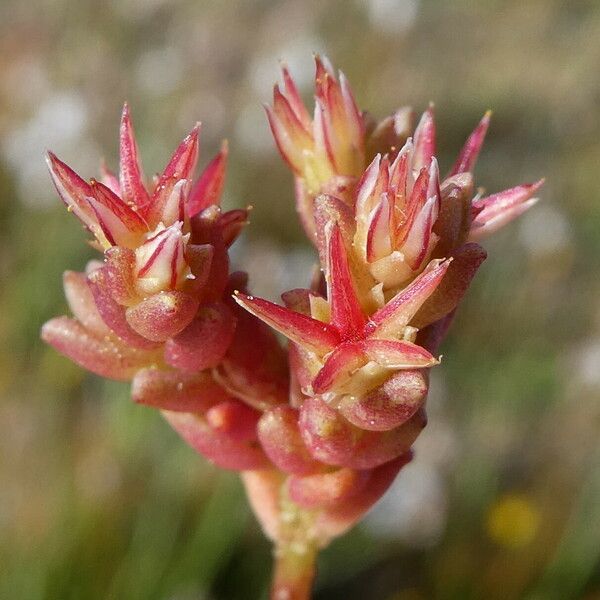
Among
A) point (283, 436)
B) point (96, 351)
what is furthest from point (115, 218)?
point (283, 436)

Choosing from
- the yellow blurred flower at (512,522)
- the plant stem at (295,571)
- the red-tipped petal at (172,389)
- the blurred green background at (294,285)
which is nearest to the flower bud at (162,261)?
the red-tipped petal at (172,389)

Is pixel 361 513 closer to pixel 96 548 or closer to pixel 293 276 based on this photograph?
pixel 96 548

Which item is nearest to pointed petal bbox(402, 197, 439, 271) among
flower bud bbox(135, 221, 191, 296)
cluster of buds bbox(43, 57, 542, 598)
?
cluster of buds bbox(43, 57, 542, 598)

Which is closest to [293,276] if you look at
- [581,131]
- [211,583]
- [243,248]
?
[243,248]

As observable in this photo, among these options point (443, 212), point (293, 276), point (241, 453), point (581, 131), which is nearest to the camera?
point (443, 212)

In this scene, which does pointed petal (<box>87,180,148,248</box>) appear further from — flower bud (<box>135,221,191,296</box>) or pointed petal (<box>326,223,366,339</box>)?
pointed petal (<box>326,223,366,339</box>)

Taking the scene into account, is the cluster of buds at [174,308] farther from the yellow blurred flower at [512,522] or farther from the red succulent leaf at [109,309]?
the yellow blurred flower at [512,522]

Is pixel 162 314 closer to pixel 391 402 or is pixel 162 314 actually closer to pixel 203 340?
pixel 203 340
